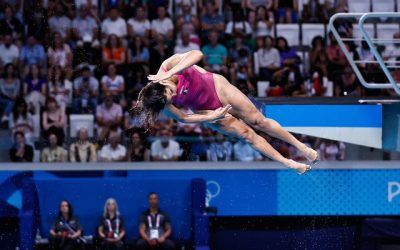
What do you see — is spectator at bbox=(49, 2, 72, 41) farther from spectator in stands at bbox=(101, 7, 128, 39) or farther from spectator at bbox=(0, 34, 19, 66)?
spectator at bbox=(0, 34, 19, 66)

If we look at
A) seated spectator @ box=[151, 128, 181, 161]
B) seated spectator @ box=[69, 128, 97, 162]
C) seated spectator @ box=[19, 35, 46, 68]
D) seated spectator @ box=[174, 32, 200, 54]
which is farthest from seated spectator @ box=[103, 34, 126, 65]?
seated spectator @ box=[151, 128, 181, 161]

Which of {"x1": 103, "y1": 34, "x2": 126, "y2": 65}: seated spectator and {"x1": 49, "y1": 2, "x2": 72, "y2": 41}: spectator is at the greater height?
{"x1": 49, "y1": 2, "x2": 72, "y2": 41}: spectator

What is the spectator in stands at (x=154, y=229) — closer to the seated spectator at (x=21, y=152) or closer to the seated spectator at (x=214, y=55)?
the seated spectator at (x=21, y=152)

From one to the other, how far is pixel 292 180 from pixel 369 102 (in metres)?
3.23

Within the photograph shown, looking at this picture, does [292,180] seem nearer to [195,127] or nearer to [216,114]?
[195,127]

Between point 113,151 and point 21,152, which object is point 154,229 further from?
point 21,152

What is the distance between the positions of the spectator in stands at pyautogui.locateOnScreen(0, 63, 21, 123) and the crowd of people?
0.01 m

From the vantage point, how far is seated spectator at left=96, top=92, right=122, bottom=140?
482 inches

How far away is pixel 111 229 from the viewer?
39.2 feet

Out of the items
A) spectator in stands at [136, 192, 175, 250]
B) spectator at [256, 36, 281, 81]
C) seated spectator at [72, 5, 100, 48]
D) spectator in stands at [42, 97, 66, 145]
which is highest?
seated spectator at [72, 5, 100, 48]

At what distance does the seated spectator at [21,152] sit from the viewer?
1190 cm

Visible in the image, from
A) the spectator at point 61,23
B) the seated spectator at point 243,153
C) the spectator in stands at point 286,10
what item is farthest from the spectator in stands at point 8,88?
the spectator in stands at point 286,10

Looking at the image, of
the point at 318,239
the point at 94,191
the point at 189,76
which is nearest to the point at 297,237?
the point at 318,239

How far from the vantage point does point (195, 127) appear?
12.2 m
